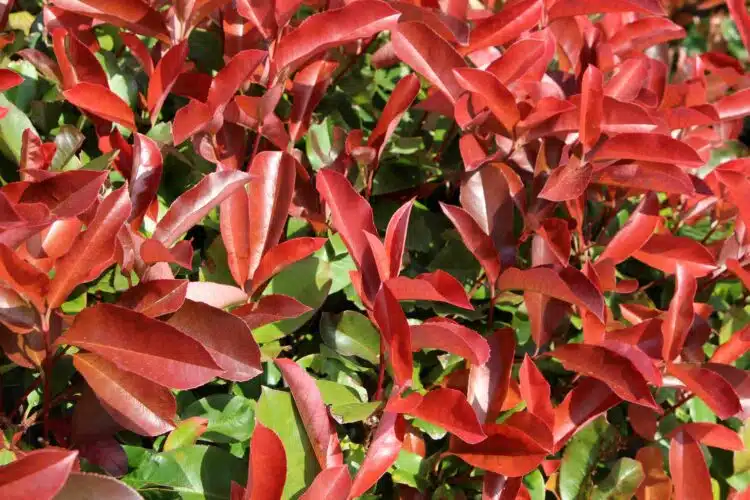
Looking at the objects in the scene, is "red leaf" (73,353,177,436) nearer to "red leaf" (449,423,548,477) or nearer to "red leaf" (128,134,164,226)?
"red leaf" (128,134,164,226)

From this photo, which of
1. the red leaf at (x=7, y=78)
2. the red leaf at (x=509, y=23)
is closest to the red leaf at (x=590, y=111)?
the red leaf at (x=509, y=23)

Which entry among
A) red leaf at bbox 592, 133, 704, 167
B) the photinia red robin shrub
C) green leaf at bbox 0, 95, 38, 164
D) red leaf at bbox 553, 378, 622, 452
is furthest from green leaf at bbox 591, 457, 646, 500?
green leaf at bbox 0, 95, 38, 164

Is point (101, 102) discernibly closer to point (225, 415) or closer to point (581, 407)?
point (225, 415)

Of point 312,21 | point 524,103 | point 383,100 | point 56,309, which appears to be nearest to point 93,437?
point 56,309

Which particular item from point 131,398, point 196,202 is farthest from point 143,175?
point 131,398

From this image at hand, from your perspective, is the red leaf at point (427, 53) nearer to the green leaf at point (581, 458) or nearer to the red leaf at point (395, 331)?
the red leaf at point (395, 331)

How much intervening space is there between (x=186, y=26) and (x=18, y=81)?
27 cm

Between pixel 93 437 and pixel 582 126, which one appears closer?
pixel 93 437

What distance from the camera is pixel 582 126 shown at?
112 cm

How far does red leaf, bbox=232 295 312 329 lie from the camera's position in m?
0.95

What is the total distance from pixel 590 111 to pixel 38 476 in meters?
0.84

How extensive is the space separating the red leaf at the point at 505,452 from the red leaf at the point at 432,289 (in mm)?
164

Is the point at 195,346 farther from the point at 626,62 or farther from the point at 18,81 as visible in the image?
the point at 626,62

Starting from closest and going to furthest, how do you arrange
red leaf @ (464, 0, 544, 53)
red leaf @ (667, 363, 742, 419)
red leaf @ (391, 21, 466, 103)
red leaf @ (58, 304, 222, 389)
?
red leaf @ (58, 304, 222, 389)
red leaf @ (667, 363, 742, 419)
red leaf @ (391, 21, 466, 103)
red leaf @ (464, 0, 544, 53)
